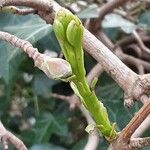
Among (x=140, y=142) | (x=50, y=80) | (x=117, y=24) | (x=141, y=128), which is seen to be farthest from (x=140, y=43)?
(x=140, y=142)

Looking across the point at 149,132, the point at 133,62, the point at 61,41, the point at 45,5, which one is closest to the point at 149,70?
the point at 133,62

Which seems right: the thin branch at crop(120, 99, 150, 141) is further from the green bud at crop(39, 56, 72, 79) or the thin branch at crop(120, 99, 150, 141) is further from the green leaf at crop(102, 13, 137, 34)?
the green leaf at crop(102, 13, 137, 34)

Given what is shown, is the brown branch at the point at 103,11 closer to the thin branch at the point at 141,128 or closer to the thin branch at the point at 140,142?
the thin branch at the point at 141,128

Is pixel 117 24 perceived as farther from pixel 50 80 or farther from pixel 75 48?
pixel 75 48

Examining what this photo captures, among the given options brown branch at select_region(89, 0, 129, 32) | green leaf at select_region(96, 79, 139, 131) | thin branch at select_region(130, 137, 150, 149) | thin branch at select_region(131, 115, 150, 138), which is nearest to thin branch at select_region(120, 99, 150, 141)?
thin branch at select_region(130, 137, 150, 149)

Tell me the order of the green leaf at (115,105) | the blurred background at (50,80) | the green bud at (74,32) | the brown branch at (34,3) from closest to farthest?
1. the green bud at (74,32)
2. the brown branch at (34,3)
3. the green leaf at (115,105)
4. the blurred background at (50,80)

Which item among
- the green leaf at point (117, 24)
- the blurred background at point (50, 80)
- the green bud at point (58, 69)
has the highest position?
the green bud at point (58, 69)

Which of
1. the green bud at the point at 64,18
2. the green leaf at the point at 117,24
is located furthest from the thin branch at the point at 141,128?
the green leaf at the point at 117,24
